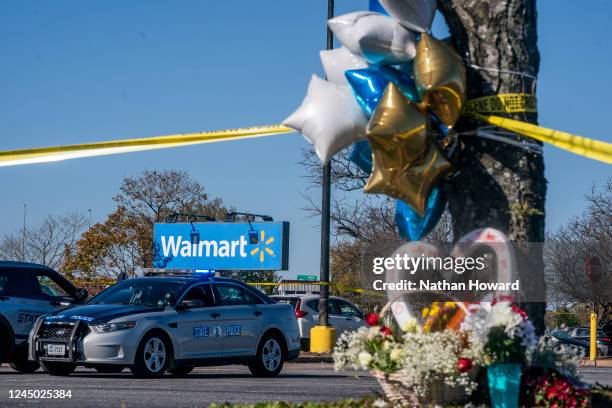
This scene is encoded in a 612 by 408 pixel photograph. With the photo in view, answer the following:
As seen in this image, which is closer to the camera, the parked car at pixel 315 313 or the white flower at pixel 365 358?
the white flower at pixel 365 358

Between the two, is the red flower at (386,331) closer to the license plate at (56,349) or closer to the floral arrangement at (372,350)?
the floral arrangement at (372,350)

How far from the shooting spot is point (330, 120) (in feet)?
23.3

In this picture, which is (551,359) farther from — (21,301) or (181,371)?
(21,301)

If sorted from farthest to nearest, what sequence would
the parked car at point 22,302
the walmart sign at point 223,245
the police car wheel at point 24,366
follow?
1. the walmart sign at point 223,245
2. the police car wheel at point 24,366
3. the parked car at point 22,302

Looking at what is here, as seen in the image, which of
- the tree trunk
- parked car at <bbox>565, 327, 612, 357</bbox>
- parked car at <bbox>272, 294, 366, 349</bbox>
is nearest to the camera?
A: the tree trunk

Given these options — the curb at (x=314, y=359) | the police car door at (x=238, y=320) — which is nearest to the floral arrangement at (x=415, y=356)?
the police car door at (x=238, y=320)

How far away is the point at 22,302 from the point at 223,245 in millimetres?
20562

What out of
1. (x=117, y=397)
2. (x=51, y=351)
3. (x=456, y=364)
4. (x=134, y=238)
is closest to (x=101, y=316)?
(x=51, y=351)

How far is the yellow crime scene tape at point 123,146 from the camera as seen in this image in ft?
26.4

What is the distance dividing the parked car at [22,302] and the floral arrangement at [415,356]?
11.3 metres

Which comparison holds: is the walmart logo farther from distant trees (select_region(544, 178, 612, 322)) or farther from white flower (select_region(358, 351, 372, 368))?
white flower (select_region(358, 351, 372, 368))

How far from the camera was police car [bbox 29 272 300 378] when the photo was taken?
49.3 ft

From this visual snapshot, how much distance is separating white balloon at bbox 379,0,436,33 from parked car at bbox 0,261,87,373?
11524mm

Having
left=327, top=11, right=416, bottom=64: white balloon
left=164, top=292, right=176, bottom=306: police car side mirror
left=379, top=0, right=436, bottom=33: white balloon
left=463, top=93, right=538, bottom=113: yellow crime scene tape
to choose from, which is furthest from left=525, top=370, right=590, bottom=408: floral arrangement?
left=164, top=292, right=176, bottom=306: police car side mirror
